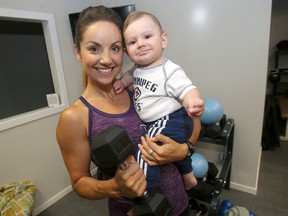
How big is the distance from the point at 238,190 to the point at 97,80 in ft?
7.48

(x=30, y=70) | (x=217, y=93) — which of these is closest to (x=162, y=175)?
(x=217, y=93)

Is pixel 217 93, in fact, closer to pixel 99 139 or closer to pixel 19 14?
pixel 99 139

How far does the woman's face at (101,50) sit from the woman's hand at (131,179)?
15.4 inches

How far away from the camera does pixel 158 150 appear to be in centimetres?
77

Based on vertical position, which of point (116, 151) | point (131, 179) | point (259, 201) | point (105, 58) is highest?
point (105, 58)

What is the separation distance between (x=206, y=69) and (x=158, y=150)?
1.62 meters

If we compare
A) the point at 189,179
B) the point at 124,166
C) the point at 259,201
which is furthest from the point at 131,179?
the point at 259,201

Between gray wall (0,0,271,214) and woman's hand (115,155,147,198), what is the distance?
176 cm

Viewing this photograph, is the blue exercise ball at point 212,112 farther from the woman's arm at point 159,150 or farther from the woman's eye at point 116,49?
the woman's eye at point 116,49

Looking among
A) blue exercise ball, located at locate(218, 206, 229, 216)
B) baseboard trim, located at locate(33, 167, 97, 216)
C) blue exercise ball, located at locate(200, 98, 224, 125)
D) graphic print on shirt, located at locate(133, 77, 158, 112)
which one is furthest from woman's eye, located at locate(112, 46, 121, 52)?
baseboard trim, located at locate(33, 167, 97, 216)

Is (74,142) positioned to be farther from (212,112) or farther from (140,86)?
(212,112)

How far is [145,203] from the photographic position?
2.12 ft

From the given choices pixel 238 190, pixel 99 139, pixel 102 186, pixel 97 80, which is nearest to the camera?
pixel 99 139

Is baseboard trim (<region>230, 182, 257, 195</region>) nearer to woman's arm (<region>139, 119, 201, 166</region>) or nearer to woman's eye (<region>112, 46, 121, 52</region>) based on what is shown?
woman's arm (<region>139, 119, 201, 166</region>)
